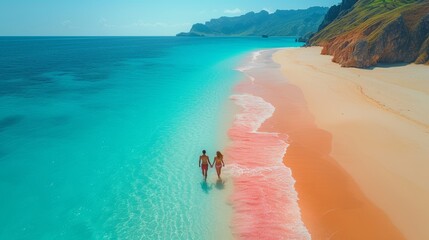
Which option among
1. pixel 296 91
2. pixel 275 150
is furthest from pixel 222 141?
pixel 296 91

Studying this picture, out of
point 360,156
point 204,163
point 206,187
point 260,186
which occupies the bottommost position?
point 206,187

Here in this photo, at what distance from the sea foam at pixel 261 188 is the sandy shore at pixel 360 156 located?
1.78 ft

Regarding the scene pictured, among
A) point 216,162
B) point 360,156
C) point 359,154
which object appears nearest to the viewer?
point 216,162

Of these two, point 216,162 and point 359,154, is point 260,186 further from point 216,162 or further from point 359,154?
point 359,154

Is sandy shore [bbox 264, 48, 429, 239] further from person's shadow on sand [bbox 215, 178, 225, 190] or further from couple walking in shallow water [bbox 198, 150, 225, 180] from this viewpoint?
couple walking in shallow water [bbox 198, 150, 225, 180]

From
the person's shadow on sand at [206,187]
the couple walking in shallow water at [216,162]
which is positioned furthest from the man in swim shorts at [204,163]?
the person's shadow on sand at [206,187]

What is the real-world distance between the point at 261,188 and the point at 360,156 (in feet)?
21.6

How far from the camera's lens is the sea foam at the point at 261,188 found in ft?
37.9

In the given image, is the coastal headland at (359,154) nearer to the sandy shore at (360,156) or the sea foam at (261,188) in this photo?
the sandy shore at (360,156)

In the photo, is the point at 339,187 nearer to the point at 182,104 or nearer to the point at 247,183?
the point at 247,183

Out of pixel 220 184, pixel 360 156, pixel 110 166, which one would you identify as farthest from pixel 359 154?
pixel 110 166

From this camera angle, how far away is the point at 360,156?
1667 centimetres

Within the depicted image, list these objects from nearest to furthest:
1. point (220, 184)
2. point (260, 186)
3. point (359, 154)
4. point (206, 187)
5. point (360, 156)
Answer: point (260, 186) → point (206, 187) → point (220, 184) → point (360, 156) → point (359, 154)

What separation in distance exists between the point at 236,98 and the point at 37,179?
2066 cm
